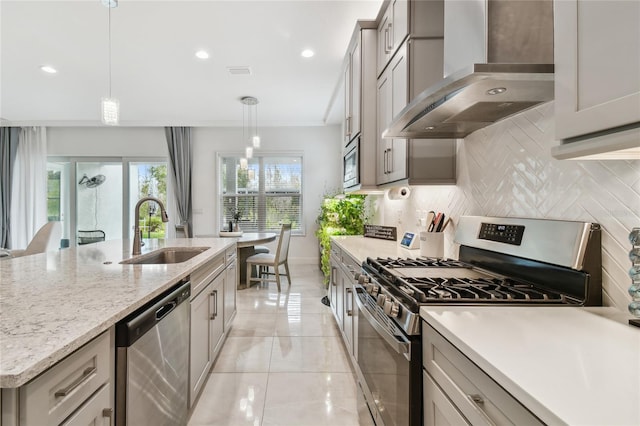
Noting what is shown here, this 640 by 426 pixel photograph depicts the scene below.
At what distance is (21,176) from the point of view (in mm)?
6125

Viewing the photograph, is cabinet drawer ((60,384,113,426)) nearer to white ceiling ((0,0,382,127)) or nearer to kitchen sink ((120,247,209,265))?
kitchen sink ((120,247,209,265))

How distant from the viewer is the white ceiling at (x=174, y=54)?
2.73m

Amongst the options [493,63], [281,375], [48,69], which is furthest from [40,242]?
[493,63]

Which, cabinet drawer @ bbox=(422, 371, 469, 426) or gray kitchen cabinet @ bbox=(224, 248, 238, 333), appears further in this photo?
gray kitchen cabinet @ bbox=(224, 248, 238, 333)

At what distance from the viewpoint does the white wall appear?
6254 mm

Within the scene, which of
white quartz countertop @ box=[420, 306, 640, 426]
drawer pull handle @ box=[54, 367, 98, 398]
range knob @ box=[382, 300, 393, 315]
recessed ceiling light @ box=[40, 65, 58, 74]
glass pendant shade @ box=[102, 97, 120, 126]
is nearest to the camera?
white quartz countertop @ box=[420, 306, 640, 426]

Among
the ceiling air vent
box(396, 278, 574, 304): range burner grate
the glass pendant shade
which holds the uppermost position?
the ceiling air vent

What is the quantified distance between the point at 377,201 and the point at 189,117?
408 centimetres

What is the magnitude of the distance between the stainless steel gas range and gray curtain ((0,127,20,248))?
306 inches

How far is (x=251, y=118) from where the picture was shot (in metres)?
5.92

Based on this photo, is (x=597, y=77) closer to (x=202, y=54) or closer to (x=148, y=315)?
(x=148, y=315)

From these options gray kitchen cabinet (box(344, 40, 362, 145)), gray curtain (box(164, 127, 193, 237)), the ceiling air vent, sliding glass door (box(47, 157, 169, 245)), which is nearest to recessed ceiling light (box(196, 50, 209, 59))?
the ceiling air vent

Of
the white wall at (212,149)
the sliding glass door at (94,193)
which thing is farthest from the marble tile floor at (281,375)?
the sliding glass door at (94,193)

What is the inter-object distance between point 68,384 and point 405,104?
2.03m
